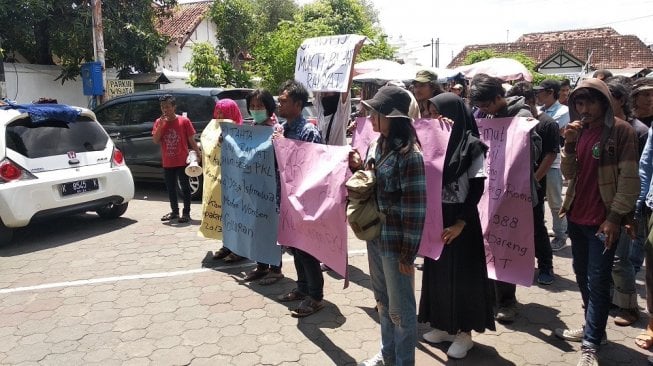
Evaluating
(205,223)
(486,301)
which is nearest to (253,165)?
(205,223)

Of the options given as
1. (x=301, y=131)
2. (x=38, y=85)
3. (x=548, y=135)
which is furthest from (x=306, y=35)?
(x=301, y=131)

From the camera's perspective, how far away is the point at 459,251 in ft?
9.75

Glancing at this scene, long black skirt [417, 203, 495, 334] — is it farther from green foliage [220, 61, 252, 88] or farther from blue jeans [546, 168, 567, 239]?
green foliage [220, 61, 252, 88]

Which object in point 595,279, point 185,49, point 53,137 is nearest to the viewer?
point 595,279

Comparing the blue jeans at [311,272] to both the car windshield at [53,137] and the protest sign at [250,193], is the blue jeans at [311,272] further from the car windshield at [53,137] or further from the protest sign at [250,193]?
the car windshield at [53,137]

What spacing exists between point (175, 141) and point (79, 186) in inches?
49.4

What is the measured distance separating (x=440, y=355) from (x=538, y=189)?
5.40 feet

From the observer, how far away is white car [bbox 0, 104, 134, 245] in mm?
5359

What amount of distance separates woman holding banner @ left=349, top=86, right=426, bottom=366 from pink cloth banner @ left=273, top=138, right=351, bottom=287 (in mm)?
495

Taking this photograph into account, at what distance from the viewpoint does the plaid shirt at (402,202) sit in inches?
96.8

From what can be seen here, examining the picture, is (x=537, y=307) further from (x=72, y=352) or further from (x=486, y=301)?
(x=72, y=352)

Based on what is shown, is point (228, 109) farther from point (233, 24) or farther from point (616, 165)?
point (233, 24)

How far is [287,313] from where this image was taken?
12.6ft

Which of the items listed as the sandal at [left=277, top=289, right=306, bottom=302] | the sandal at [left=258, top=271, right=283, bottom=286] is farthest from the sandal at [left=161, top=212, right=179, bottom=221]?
the sandal at [left=277, top=289, right=306, bottom=302]
